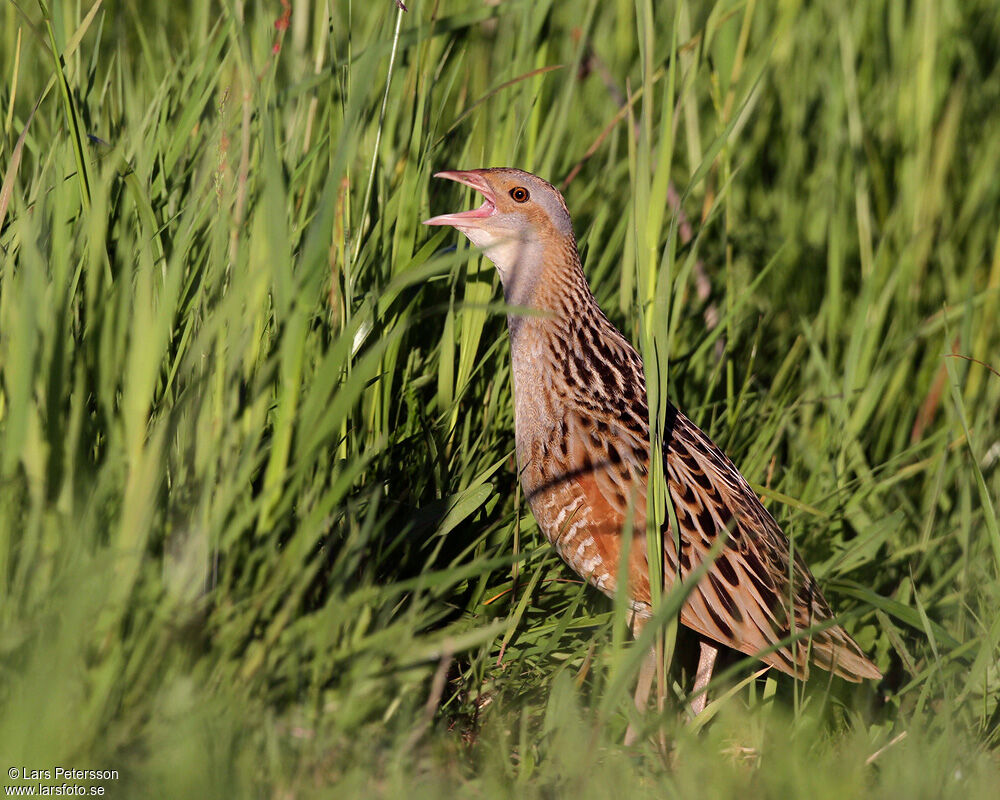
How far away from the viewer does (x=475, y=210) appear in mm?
3283

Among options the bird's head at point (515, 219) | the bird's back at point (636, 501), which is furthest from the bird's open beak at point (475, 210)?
the bird's back at point (636, 501)

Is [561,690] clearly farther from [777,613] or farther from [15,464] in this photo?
[15,464]

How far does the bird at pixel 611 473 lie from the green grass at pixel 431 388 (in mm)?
145

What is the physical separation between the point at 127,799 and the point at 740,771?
1.31 m

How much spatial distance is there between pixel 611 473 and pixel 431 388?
29.5 inches

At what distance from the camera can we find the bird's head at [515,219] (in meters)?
3.23

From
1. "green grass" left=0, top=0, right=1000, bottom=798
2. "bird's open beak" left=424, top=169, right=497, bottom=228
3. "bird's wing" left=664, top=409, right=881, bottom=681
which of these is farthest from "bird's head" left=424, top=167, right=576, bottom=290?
"bird's wing" left=664, top=409, right=881, bottom=681

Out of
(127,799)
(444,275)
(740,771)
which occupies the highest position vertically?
(444,275)

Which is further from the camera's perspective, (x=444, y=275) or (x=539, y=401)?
(x=444, y=275)

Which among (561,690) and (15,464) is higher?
(15,464)

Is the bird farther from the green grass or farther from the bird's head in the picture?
the green grass

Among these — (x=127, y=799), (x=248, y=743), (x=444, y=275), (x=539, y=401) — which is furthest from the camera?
(x=444, y=275)

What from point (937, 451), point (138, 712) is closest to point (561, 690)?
point (138, 712)

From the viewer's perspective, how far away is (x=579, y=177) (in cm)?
438
